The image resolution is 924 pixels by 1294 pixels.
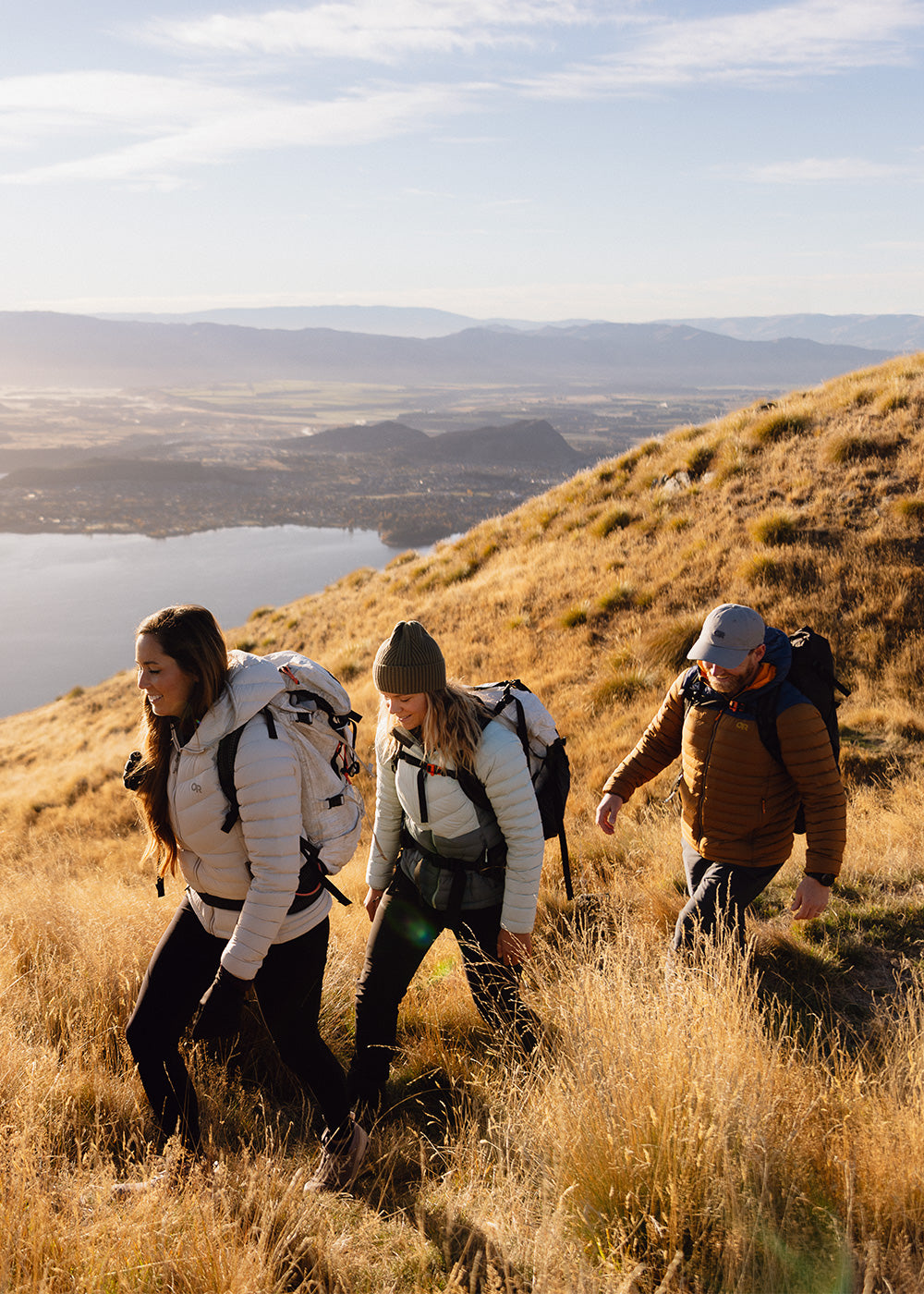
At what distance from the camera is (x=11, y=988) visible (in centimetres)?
326

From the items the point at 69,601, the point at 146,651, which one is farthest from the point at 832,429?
the point at 69,601

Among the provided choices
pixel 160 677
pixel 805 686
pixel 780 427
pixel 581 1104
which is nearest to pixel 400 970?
pixel 581 1104

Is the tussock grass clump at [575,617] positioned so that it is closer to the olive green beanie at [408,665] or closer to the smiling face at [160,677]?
the olive green beanie at [408,665]

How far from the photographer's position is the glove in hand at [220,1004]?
225 centimetres

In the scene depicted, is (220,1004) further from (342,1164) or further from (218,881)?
(342,1164)

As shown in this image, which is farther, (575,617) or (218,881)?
(575,617)

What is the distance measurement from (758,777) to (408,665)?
136 centimetres

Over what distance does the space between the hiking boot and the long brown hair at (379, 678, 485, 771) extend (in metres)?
1.19

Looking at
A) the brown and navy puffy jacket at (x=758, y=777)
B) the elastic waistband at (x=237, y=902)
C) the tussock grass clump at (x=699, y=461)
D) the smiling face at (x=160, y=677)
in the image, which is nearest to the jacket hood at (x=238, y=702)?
the smiling face at (x=160, y=677)

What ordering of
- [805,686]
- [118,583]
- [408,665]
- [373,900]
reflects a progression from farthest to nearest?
[118,583] → [373,900] → [805,686] → [408,665]

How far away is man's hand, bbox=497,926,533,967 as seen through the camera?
8.61ft

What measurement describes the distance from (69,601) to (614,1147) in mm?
97137

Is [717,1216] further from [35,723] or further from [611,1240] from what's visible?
[35,723]

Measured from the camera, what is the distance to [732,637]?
106 inches
